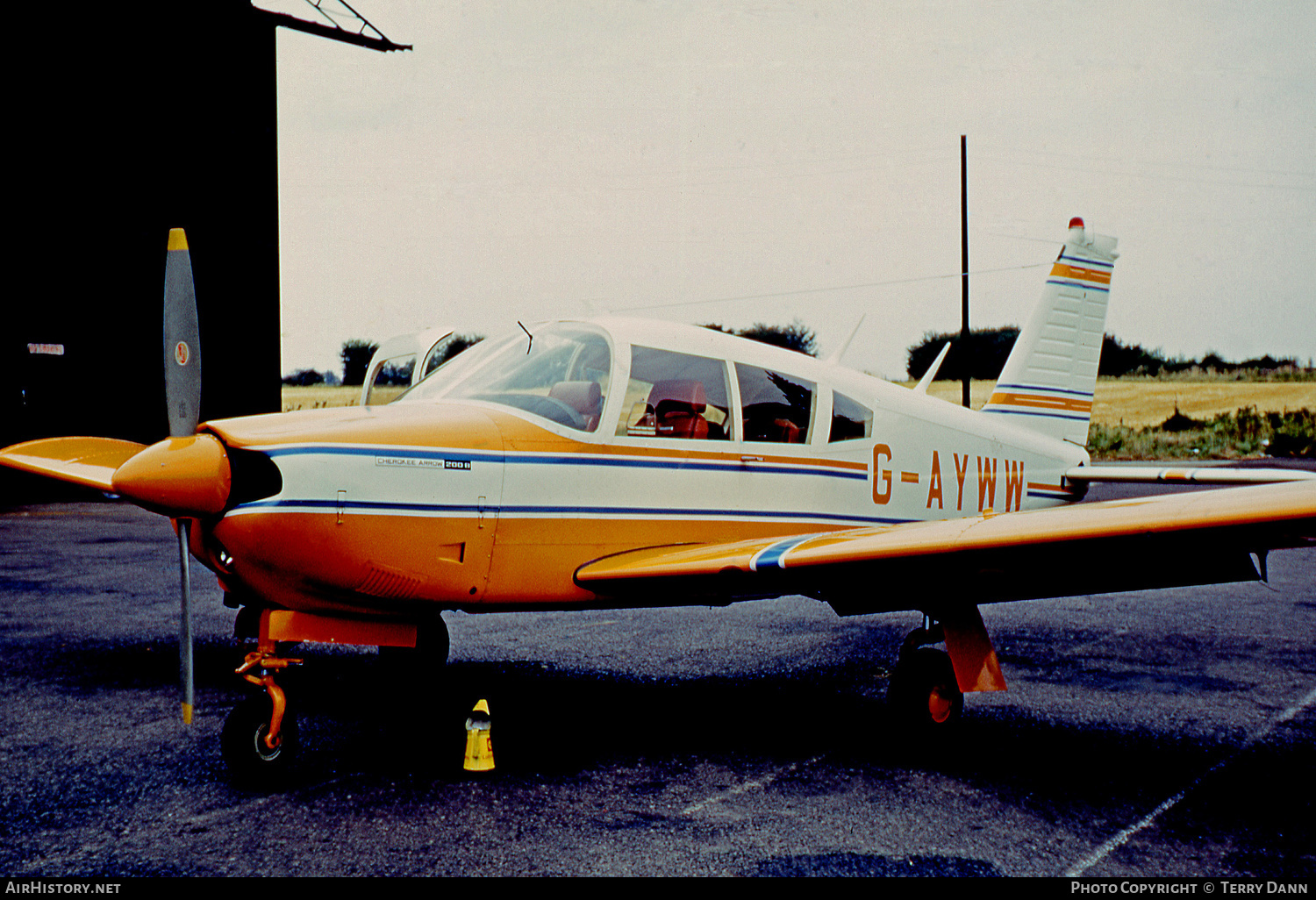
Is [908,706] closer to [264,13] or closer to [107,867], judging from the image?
[107,867]

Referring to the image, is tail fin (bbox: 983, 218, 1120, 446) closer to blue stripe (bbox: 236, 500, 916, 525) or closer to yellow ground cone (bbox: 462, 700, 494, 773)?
blue stripe (bbox: 236, 500, 916, 525)

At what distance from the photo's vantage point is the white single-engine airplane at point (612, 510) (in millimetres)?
3617

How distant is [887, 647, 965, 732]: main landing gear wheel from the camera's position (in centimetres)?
456

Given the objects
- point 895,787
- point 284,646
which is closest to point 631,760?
point 895,787

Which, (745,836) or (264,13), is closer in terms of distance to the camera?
(745,836)

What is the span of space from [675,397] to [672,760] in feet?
5.71

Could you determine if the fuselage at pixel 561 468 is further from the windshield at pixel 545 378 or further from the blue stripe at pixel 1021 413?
the blue stripe at pixel 1021 413

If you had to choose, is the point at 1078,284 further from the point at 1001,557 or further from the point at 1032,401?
the point at 1001,557

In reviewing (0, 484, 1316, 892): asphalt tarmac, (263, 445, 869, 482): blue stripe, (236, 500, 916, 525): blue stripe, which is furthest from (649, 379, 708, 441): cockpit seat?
(0, 484, 1316, 892): asphalt tarmac

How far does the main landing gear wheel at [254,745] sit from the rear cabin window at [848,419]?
122 inches

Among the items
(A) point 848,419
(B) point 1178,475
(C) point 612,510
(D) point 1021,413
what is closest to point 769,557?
(C) point 612,510

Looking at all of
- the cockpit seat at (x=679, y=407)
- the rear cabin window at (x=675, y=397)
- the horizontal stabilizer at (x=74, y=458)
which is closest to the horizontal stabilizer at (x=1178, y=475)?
the rear cabin window at (x=675, y=397)

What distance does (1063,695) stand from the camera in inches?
205

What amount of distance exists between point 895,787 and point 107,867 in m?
2.85
